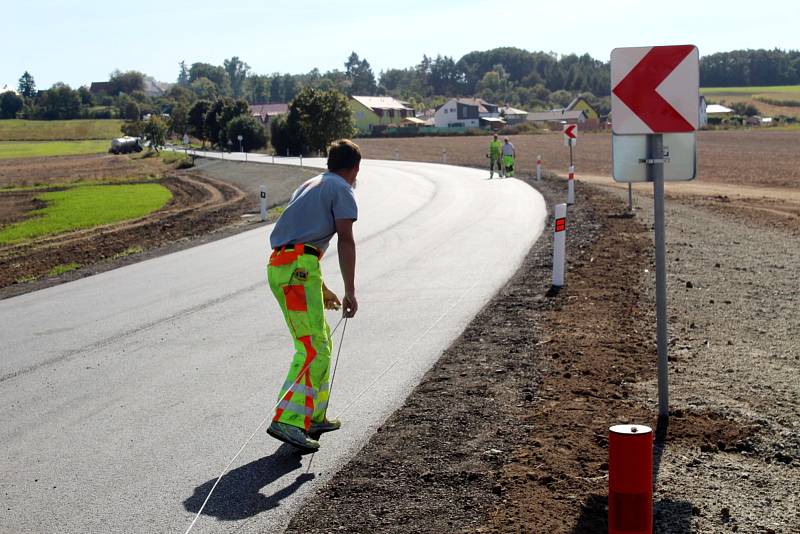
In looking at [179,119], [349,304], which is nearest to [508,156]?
[349,304]

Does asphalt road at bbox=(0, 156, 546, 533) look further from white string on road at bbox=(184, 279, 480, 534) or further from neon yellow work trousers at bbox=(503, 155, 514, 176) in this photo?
neon yellow work trousers at bbox=(503, 155, 514, 176)

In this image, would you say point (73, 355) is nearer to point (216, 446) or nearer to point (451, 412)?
point (216, 446)

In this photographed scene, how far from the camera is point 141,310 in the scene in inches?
471

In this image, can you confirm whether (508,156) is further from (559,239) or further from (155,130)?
(155,130)

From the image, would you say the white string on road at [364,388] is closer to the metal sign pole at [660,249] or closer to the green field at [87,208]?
the metal sign pole at [660,249]

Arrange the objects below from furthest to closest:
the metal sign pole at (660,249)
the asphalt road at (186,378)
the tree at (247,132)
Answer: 1. the tree at (247,132)
2. the metal sign pole at (660,249)
3. the asphalt road at (186,378)

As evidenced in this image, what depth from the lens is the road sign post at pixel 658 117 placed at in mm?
6148

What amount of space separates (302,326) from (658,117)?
272 cm

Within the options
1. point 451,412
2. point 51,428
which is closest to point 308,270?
point 451,412

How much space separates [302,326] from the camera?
19.2ft

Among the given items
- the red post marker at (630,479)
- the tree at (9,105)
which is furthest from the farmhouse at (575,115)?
the red post marker at (630,479)

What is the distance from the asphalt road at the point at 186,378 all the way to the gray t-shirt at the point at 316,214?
56.4 inches

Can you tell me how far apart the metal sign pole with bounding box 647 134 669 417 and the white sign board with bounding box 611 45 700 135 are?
225mm

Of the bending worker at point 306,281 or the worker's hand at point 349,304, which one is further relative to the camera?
the worker's hand at point 349,304
